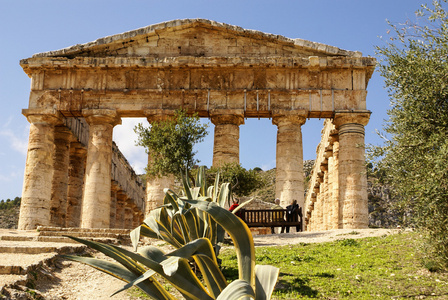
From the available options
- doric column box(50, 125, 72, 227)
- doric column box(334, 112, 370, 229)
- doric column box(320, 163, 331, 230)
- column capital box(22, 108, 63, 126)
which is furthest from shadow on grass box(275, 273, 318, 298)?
doric column box(50, 125, 72, 227)

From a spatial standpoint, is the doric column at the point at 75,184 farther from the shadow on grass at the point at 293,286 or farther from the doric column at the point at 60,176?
the shadow on grass at the point at 293,286

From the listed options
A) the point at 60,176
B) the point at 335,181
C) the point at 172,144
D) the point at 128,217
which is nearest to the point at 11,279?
the point at 172,144

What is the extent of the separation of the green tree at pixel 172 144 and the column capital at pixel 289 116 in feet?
11.3

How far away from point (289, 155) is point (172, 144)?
518 centimetres

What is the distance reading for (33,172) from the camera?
22.8m

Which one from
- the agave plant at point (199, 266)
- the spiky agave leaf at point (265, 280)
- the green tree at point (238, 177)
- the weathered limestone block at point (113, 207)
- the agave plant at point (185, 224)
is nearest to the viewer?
the agave plant at point (199, 266)

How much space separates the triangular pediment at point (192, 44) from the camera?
23781mm

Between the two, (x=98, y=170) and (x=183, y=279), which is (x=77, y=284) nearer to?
(x=183, y=279)

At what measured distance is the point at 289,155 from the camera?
22891 mm

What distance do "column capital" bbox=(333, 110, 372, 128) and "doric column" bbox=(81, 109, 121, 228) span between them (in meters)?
9.19

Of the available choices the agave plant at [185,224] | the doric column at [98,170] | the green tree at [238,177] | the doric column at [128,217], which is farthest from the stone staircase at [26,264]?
the doric column at [128,217]

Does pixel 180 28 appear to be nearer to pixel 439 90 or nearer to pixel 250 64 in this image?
pixel 250 64

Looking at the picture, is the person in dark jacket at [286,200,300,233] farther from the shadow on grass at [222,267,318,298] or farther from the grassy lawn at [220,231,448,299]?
the shadow on grass at [222,267,318,298]

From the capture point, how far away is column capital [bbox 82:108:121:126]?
2322cm
